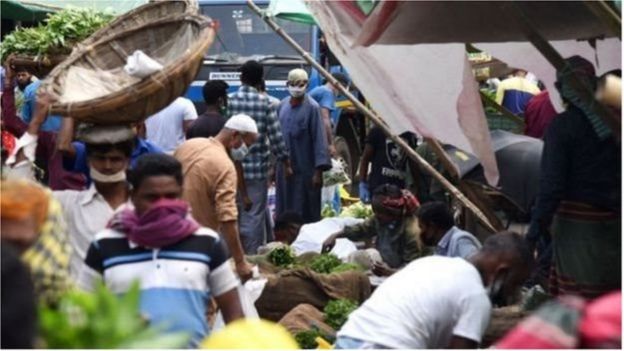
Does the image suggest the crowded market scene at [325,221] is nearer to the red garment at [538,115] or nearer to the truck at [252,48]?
the red garment at [538,115]

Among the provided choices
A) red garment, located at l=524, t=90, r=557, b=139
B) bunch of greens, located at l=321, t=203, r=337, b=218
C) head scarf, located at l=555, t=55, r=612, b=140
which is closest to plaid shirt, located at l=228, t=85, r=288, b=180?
bunch of greens, located at l=321, t=203, r=337, b=218

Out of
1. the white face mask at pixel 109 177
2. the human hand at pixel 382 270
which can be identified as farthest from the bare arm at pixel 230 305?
the human hand at pixel 382 270

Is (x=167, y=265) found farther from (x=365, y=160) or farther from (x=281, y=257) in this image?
(x=365, y=160)

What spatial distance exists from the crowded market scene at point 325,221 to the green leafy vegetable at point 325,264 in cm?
3

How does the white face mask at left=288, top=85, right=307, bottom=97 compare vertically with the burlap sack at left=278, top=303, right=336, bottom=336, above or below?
above

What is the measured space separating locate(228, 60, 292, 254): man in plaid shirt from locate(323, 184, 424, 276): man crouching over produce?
151 cm

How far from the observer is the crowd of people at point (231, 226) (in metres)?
5.21

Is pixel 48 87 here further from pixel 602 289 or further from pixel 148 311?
pixel 602 289

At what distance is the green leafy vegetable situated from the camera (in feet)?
30.7

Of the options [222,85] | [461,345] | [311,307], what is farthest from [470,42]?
[222,85]

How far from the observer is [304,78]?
12.8 m

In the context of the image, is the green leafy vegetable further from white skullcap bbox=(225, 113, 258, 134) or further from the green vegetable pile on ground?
the green vegetable pile on ground

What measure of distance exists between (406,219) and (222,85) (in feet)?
6.39

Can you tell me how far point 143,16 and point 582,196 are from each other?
2348 mm
